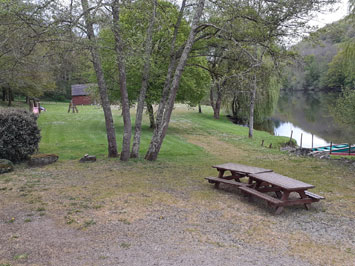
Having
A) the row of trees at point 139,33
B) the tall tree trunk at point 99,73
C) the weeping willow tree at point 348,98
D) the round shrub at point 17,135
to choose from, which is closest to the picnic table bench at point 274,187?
the row of trees at point 139,33

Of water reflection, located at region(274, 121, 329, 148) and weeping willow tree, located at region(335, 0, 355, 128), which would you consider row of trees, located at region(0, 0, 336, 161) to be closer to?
weeping willow tree, located at region(335, 0, 355, 128)

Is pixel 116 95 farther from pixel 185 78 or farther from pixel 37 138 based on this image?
pixel 37 138

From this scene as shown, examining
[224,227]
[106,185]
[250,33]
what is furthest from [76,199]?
[250,33]

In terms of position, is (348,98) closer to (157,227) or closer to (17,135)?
(157,227)

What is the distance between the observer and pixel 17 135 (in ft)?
34.0

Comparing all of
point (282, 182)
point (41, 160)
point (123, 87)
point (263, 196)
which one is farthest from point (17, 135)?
point (282, 182)

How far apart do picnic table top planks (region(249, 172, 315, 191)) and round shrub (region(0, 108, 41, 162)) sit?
771cm

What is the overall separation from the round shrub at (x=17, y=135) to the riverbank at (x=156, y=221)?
78 centimetres

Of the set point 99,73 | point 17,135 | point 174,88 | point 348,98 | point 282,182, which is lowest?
point 282,182

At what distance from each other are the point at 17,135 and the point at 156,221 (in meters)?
6.99

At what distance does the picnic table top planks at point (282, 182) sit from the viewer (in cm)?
623

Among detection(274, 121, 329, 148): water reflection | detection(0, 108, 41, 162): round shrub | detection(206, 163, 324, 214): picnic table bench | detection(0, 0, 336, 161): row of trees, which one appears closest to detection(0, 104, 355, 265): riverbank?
detection(206, 163, 324, 214): picnic table bench

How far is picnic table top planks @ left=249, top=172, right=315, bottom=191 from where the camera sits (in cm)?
623

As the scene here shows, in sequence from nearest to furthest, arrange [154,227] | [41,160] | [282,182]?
[154,227] < [282,182] < [41,160]
